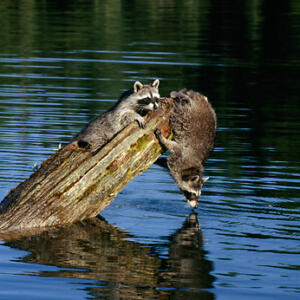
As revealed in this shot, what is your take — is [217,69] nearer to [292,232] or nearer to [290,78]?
[290,78]

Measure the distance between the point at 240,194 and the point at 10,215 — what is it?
3932 mm

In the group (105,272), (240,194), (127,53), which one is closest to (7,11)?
(127,53)

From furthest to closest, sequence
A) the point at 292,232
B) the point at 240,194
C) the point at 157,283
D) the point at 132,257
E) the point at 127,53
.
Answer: the point at 127,53
the point at 240,194
the point at 292,232
the point at 132,257
the point at 157,283

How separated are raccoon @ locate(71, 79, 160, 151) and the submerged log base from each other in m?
0.29

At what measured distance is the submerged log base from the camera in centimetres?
958

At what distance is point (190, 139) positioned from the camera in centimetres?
1091

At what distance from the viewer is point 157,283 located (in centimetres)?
816

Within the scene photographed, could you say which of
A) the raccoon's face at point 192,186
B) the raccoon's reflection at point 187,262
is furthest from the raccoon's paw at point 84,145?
the raccoon's face at point 192,186

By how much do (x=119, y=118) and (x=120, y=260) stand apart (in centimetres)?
231

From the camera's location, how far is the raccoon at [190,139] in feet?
34.9

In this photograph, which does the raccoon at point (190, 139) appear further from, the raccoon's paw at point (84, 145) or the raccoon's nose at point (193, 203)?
the raccoon's paw at point (84, 145)

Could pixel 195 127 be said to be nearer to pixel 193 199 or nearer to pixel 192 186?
pixel 192 186

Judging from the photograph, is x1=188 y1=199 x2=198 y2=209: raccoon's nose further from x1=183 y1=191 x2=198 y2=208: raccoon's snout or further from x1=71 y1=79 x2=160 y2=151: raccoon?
x1=71 y1=79 x2=160 y2=151: raccoon

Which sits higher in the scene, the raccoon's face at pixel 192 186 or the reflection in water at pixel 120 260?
the raccoon's face at pixel 192 186
